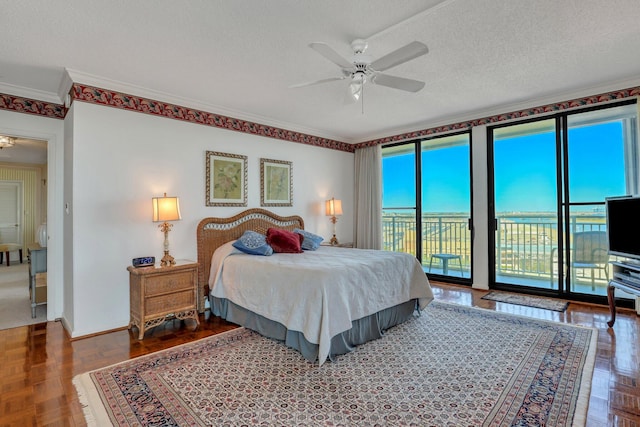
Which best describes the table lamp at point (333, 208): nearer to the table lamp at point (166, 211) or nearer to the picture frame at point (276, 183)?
the picture frame at point (276, 183)

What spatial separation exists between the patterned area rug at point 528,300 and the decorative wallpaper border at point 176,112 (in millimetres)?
3815

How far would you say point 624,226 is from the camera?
137 inches

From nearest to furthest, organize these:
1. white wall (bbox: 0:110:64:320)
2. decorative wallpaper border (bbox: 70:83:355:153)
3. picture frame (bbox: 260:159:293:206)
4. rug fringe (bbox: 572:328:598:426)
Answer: rug fringe (bbox: 572:328:598:426)
decorative wallpaper border (bbox: 70:83:355:153)
white wall (bbox: 0:110:64:320)
picture frame (bbox: 260:159:293:206)

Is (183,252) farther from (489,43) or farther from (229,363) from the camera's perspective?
(489,43)

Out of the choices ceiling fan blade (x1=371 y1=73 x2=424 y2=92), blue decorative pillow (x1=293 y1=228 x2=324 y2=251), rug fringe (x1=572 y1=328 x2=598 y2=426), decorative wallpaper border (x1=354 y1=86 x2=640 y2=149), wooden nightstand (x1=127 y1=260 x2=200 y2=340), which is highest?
decorative wallpaper border (x1=354 y1=86 x2=640 y2=149)

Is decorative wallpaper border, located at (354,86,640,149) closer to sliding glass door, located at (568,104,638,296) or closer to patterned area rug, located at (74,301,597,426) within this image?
sliding glass door, located at (568,104,638,296)

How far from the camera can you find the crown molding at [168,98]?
3.34 metres

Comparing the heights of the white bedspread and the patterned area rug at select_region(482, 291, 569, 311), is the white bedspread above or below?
above

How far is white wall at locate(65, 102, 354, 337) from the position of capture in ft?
11.1

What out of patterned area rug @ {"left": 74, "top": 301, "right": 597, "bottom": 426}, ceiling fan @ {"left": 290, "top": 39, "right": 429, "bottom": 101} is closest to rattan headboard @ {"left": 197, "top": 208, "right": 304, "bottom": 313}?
patterned area rug @ {"left": 74, "top": 301, "right": 597, "bottom": 426}

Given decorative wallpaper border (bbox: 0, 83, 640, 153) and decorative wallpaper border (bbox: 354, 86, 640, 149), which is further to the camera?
decorative wallpaper border (bbox: 354, 86, 640, 149)

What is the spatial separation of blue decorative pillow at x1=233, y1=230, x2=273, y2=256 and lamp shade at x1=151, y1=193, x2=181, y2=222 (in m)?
0.83

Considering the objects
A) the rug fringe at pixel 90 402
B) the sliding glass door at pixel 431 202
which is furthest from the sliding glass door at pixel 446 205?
the rug fringe at pixel 90 402

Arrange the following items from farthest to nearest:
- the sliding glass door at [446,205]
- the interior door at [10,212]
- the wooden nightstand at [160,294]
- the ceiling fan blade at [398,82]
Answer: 1. the interior door at [10,212]
2. the sliding glass door at [446,205]
3. the wooden nightstand at [160,294]
4. the ceiling fan blade at [398,82]
